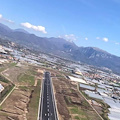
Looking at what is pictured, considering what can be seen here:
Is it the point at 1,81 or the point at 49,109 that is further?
the point at 1,81

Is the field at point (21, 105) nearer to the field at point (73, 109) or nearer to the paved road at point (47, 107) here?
the paved road at point (47, 107)

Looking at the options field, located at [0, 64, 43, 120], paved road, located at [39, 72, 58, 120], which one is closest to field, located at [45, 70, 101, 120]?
paved road, located at [39, 72, 58, 120]

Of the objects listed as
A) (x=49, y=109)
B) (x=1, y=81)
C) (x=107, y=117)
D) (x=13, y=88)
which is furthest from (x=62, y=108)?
(x=1, y=81)

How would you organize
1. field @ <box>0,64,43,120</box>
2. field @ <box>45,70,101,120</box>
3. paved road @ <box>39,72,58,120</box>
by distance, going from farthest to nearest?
field @ <box>45,70,101,120</box>
paved road @ <box>39,72,58,120</box>
field @ <box>0,64,43,120</box>

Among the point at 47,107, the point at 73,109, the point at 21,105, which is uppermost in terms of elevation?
the point at 73,109

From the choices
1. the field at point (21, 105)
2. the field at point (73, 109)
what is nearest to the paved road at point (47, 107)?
the field at point (21, 105)

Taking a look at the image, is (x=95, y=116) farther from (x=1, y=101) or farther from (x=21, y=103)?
(x=1, y=101)

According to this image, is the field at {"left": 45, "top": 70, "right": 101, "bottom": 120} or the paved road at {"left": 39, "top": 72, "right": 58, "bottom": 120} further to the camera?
the field at {"left": 45, "top": 70, "right": 101, "bottom": 120}

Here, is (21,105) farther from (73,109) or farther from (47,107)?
(73,109)

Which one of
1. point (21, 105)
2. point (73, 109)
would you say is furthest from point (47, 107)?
point (73, 109)

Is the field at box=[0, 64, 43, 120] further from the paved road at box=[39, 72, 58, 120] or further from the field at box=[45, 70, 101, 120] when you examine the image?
the field at box=[45, 70, 101, 120]

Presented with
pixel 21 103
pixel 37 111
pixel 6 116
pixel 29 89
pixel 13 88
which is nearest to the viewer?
Answer: pixel 6 116
